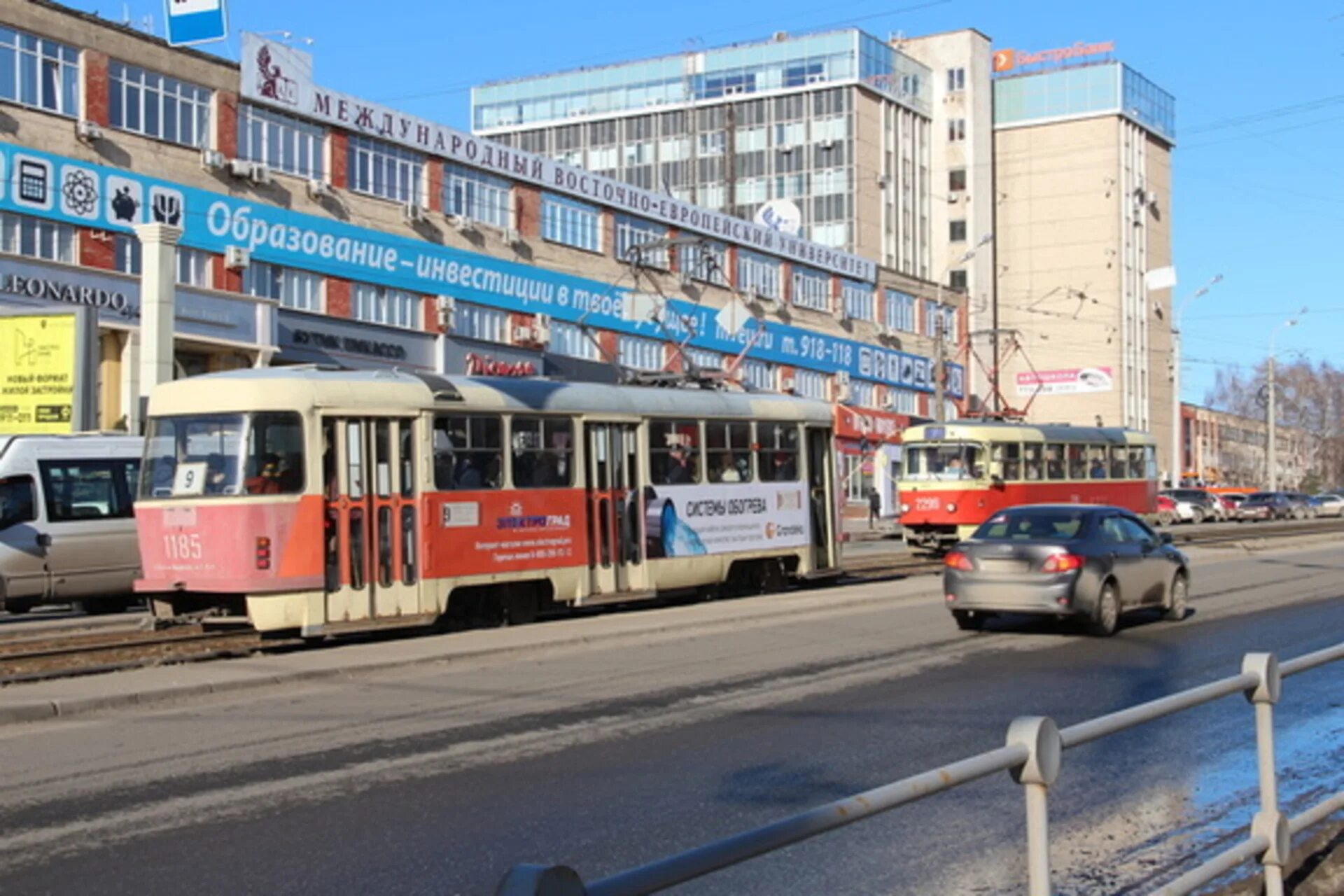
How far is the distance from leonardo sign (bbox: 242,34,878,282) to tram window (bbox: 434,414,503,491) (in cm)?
2502

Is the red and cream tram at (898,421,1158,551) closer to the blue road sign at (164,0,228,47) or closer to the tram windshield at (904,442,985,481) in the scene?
the tram windshield at (904,442,985,481)

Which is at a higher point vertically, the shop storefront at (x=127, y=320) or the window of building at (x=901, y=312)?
the window of building at (x=901, y=312)

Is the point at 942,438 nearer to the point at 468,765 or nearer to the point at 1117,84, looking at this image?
the point at 468,765

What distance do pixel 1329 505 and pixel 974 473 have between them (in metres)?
54.5

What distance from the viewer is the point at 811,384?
221 feet

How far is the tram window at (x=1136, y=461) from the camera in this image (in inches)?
1686

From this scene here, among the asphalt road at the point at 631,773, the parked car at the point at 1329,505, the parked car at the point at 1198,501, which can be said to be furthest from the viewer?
the parked car at the point at 1329,505

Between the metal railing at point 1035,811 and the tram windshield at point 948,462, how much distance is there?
92.9 feet

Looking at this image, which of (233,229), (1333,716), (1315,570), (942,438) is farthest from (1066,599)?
(233,229)

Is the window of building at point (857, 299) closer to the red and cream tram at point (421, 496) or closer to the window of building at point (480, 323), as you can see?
the window of building at point (480, 323)

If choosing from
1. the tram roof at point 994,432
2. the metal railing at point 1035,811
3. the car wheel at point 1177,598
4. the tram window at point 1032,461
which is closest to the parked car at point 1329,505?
the tram roof at point 994,432

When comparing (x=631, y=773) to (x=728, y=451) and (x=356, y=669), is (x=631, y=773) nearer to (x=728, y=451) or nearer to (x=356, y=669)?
(x=356, y=669)

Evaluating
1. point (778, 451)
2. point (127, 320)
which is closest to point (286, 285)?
point (127, 320)

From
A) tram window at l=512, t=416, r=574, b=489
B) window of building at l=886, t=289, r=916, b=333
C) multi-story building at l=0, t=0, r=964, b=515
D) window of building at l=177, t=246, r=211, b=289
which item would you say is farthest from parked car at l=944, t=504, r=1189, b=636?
window of building at l=886, t=289, r=916, b=333
